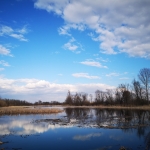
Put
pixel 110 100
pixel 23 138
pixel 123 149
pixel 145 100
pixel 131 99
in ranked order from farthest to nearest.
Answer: pixel 110 100 → pixel 131 99 → pixel 145 100 → pixel 23 138 → pixel 123 149

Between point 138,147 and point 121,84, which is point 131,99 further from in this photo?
point 138,147

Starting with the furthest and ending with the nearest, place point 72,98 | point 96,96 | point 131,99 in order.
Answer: point 72,98
point 96,96
point 131,99

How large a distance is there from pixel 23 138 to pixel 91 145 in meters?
7.21

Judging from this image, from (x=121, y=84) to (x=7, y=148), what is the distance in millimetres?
84396

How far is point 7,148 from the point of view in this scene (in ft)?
44.5

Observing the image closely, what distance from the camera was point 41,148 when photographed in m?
13.8

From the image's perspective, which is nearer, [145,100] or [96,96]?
[145,100]

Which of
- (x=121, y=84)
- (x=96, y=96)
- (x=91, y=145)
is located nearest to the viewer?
(x=91, y=145)

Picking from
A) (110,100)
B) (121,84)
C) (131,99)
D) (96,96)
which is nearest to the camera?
(131,99)

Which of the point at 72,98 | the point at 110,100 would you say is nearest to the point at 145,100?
the point at 110,100

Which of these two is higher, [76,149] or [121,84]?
[121,84]

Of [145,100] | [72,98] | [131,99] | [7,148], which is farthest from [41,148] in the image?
[72,98]

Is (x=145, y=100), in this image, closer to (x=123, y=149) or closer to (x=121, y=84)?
(x=121, y=84)

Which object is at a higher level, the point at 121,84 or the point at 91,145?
the point at 121,84
